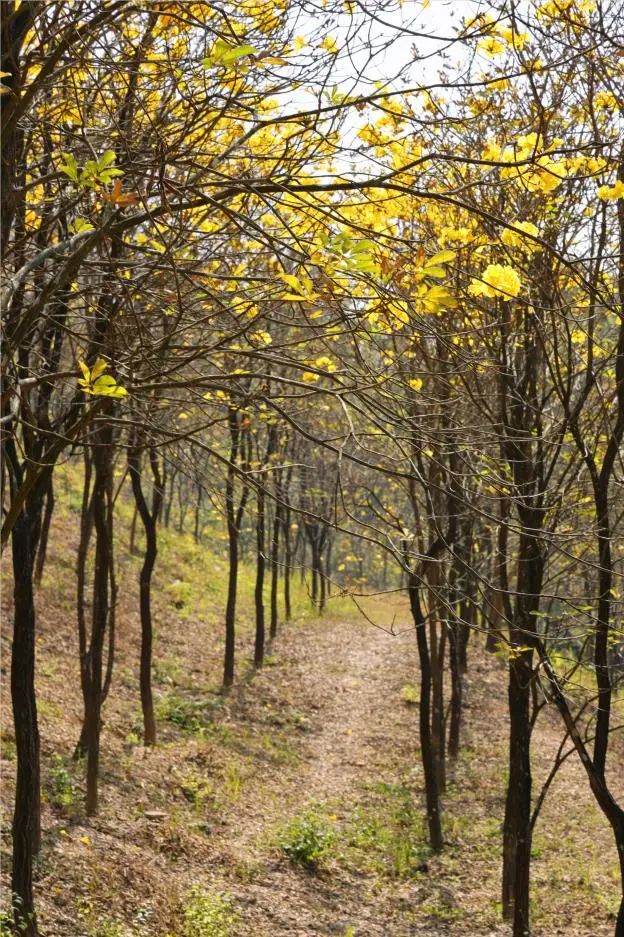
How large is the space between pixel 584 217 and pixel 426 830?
7.68m

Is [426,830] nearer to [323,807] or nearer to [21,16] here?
[323,807]

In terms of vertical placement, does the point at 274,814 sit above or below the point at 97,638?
below

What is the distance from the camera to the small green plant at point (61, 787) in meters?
7.93

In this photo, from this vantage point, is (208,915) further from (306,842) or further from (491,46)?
(491,46)

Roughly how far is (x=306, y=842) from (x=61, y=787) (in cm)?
265

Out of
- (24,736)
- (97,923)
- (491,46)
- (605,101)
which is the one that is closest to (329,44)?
(491,46)

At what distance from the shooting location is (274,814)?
32.3 feet

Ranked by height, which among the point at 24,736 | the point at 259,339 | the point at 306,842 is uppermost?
the point at 259,339

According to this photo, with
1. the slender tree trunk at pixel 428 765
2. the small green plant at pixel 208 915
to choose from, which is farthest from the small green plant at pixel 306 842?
the small green plant at pixel 208 915

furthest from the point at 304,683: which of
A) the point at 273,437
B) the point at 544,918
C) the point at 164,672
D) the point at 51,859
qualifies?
the point at 51,859

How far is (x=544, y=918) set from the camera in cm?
796

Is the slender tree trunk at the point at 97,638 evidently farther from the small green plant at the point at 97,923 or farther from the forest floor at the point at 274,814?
the small green plant at the point at 97,923

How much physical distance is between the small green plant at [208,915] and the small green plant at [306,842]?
1447mm

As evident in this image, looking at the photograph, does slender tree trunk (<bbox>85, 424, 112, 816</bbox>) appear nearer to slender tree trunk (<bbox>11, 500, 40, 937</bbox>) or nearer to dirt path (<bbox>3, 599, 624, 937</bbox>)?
dirt path (<bbox>3, 599, 624, 937</bbox>)
